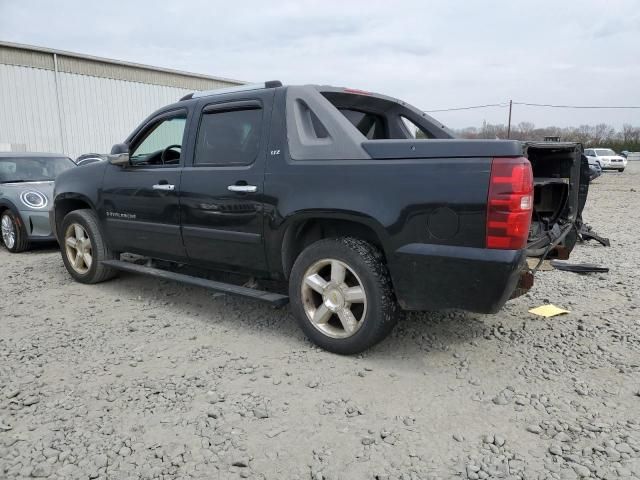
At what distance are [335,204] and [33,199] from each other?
A: 6.00m

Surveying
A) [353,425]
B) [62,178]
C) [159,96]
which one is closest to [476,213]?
[353,425]

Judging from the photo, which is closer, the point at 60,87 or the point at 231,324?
the point at 231,324

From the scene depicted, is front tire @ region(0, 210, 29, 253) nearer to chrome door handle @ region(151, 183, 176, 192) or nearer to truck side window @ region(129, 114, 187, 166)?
truck side window @ region(129, 114, 187, 166)

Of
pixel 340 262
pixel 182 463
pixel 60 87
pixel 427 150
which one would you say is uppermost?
pixel 60 87

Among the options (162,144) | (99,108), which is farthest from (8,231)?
(99,108)

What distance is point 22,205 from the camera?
7.27 meters

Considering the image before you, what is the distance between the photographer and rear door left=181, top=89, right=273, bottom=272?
147 inches

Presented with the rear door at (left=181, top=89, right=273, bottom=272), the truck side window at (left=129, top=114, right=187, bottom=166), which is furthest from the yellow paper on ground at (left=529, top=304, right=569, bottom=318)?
the truck side window at (left=129, top=114, right=187, bottom=166)

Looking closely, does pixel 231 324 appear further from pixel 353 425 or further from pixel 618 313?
pixel 618 313

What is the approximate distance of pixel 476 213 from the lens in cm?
277

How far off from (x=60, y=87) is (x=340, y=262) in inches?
779

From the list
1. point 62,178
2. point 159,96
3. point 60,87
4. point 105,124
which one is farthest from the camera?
point 159,96

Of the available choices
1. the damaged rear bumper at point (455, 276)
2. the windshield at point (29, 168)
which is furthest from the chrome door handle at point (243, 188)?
the windshield at point (29, 168)

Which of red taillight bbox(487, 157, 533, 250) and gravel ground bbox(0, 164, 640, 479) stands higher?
red taillight bbox(487, 157, 533, 250)
